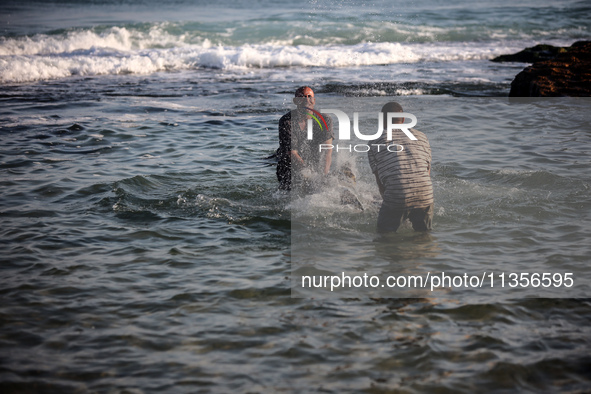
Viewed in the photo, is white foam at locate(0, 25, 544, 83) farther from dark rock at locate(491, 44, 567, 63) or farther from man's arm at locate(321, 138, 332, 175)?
man's arm at locate(321, 138, 332, 175)

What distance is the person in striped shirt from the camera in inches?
255

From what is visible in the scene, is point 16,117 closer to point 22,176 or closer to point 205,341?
point 22,176

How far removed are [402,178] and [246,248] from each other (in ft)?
6.59

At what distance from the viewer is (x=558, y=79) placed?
49.5 feet

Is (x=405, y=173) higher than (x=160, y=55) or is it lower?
lower

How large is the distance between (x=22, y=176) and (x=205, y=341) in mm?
6337

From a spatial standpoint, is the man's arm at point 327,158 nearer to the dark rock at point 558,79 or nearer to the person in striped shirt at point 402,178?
the person in striped shirt at point 402,178

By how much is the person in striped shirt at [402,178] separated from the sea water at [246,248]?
34 cm

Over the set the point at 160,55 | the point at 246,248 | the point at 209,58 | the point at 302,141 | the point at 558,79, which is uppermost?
the point at 160,55

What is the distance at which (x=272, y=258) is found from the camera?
639 centimetres

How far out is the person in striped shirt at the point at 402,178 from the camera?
6.47 meters

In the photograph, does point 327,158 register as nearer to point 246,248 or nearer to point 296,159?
point 296,159

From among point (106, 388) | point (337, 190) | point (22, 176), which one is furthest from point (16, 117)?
point (106, 388)

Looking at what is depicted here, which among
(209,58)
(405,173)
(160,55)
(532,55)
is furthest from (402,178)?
(160,55)
